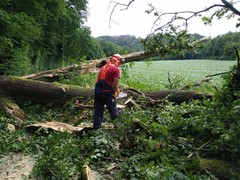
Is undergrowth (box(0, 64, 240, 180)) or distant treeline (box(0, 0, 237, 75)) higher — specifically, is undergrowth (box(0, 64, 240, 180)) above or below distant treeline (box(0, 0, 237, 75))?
below

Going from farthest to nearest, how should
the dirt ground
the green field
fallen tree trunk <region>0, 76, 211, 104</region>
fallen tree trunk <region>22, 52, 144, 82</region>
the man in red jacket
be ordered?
the green field, fallen tree trunk <region>22, 52, 144, 82</region>, fallen tree trunk <region>0, 76, 211, 104</region>, the man in red jacket, the dirt ground

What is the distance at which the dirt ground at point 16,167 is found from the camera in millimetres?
4289

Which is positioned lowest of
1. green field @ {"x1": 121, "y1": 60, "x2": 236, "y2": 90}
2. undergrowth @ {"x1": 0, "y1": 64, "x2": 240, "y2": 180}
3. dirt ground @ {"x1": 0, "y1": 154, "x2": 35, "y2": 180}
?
green field @ {"x1": 121, "y1": 60, "x2": 236, "y2": 90}

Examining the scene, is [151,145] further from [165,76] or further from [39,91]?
[165,76]

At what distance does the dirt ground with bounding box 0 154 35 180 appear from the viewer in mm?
4289

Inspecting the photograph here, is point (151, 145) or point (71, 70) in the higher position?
point (71, 70)

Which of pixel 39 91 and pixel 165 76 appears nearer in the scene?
pixel 39 91

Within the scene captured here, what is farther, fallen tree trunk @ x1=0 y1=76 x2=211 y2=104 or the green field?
the green field

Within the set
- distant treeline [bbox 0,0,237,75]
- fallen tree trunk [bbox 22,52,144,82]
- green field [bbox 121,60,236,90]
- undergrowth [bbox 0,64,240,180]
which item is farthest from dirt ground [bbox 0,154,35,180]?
fallen tree trunk [bbox 22,52,144,82]

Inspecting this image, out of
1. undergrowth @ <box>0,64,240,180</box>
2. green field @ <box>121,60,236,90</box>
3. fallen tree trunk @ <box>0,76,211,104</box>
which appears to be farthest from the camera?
green field @ <box>121,60,236,90</box>

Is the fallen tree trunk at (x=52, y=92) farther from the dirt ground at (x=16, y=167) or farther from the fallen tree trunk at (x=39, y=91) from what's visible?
the dirt ground at (x=16, y=167)

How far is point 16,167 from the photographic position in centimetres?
462

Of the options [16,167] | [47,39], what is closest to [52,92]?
[16,167]

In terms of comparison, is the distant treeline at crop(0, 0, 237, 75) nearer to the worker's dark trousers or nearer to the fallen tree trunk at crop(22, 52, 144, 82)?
the fallen tree trunk at crop(22, 52, 144, 82)
